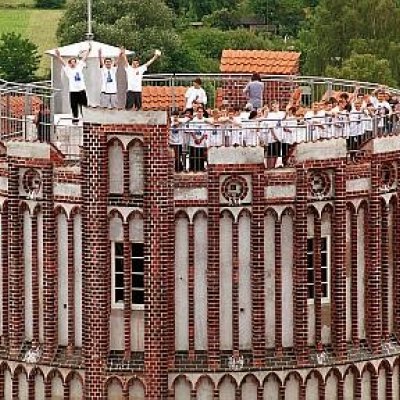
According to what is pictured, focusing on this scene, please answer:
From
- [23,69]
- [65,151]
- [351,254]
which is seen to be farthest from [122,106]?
Answer: [23,69]

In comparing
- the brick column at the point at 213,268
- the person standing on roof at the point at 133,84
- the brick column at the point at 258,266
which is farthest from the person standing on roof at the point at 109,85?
the brick column at the point at 258,266

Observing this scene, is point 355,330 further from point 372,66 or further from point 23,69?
point 23,69

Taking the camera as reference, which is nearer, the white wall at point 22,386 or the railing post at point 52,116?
the white wall at point 22,386

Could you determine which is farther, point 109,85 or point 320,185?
point 109,85

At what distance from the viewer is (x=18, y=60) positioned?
194500 mm

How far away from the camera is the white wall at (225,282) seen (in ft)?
261

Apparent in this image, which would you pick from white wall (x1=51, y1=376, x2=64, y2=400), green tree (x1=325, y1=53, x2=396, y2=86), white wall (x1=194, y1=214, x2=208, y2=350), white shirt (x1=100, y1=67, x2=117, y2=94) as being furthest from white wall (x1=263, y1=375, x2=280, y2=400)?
green tree (x1=325, y1=53, x2=396, y2=86)

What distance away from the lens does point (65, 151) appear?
3204 inches

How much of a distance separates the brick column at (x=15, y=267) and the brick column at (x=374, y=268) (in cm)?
977

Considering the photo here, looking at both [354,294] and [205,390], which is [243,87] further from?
[205,390]

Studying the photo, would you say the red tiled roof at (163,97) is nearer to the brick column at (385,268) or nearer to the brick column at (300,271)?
the brick column at (385,268)

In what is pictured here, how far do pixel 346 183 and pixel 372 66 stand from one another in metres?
72.6

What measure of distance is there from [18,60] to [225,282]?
116m

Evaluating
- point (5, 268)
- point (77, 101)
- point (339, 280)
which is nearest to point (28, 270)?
point (5, 268)
